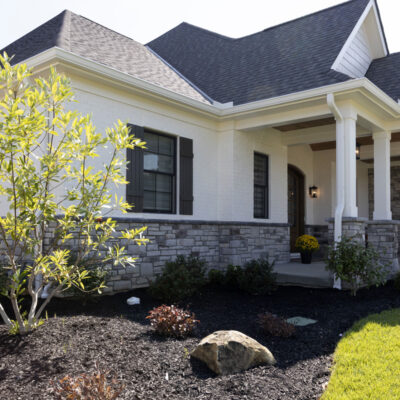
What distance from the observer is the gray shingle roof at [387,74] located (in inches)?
355

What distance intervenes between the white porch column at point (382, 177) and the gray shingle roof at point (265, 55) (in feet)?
6.35

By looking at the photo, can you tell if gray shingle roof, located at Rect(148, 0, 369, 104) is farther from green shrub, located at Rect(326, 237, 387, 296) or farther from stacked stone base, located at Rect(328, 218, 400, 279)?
stacked stone base, located at Rect(328, 218, 400, 279)

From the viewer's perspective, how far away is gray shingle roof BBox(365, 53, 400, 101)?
9008 mm

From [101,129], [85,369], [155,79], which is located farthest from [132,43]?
[85,369]

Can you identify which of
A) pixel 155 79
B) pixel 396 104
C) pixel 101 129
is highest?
pixel 155 79

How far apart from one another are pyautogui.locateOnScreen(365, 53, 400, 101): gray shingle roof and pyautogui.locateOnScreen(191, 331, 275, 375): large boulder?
683 centimetres

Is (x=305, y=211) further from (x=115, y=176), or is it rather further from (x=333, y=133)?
(x=115, y=176)

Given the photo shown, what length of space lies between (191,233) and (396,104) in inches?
178

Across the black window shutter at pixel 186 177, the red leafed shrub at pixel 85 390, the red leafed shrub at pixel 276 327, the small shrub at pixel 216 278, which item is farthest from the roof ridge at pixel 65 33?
the red leafed shrub at pixel 85 390

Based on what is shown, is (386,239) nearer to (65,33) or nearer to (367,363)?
(367,363)

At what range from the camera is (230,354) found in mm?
3582

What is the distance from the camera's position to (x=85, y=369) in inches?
134

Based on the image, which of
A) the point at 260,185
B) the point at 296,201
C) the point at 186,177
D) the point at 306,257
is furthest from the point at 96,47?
the point at 296,201

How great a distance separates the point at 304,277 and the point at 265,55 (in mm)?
5386
